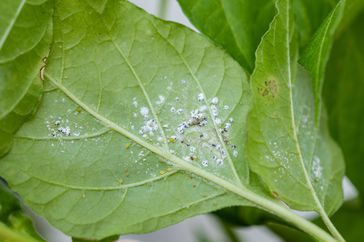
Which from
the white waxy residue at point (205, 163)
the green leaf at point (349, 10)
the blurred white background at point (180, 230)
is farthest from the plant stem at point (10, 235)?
the blurred white background at point (180, 230)

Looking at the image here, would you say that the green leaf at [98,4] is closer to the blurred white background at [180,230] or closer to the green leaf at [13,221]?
the green leaf at [13,221]

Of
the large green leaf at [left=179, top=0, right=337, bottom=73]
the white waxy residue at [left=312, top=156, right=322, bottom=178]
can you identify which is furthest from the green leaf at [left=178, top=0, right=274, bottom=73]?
the white waxy residue at [left=312, top=156, right=322, bottom=178]

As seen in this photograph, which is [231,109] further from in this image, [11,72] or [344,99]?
[344,99]

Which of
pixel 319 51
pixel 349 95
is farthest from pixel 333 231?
pixel 349 95

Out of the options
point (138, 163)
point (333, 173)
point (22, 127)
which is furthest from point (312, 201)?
point (22, 127)

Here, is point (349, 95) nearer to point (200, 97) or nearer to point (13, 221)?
point (200, 97)
